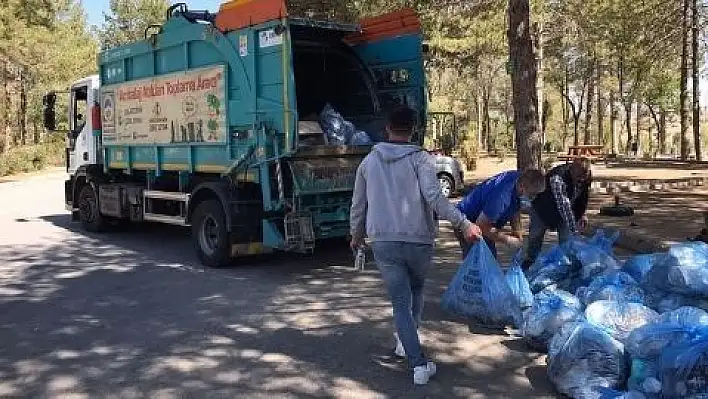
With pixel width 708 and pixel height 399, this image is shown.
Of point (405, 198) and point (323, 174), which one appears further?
point (323, 174)

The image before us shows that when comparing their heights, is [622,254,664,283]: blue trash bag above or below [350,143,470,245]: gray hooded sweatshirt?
below

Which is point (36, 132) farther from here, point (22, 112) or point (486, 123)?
point (486, 123)

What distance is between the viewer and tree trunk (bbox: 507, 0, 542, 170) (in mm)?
10938

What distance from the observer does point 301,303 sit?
672cm

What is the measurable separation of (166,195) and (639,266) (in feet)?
21.4

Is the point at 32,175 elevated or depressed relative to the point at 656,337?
elevated

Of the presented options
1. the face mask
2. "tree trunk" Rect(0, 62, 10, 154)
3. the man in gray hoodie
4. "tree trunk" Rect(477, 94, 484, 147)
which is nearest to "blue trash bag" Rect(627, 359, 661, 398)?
the man in gray hoodie

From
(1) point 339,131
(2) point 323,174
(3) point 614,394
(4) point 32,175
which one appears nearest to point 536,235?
(2) point 323,174

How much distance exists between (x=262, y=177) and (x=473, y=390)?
4.08m

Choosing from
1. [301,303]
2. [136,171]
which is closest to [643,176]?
[136,171]

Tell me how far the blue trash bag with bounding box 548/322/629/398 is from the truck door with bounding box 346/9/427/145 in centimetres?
481

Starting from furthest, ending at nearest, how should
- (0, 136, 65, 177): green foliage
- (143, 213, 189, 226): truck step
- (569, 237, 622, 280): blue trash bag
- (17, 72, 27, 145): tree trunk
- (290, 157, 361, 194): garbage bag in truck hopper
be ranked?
(17, 72, 27, 145): tree trunk < (0, 136, 65, 177): green foliage < (143, 213, 189, 226): truck step < (290, 157, 361, 194): garbage bag in truck hopper < (569, 237, 622, 280): blue trash bag

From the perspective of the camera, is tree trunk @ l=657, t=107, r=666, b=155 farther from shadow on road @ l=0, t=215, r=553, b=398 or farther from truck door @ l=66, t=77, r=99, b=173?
shadow on road @ l=0, t=215, r=553, b=398

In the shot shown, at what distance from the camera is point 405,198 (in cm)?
432
